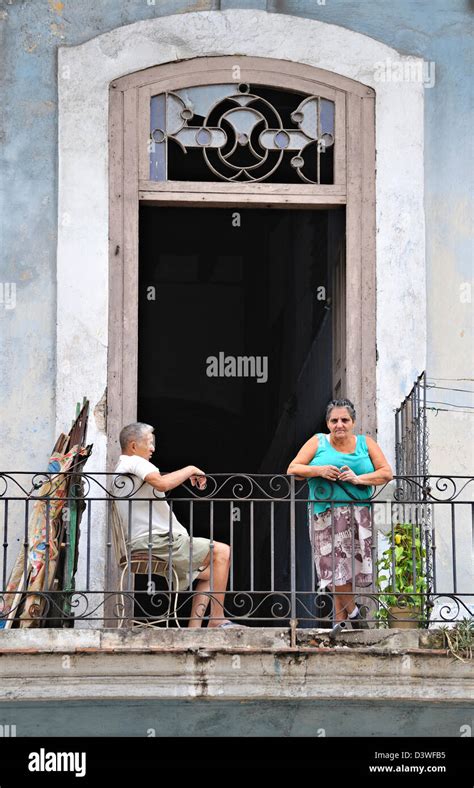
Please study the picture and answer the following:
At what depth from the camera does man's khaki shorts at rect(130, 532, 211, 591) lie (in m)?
9.93

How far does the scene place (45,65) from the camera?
1112cm

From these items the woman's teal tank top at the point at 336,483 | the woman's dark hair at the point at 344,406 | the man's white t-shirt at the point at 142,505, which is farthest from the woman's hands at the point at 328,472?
the man's white t-shirt at the point at 142,505

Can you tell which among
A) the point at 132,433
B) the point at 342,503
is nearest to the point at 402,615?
the point at 342,503

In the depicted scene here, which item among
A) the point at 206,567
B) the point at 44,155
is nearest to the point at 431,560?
the point at 206,567

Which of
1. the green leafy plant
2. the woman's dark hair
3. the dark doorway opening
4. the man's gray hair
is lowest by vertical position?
the green leafy plant

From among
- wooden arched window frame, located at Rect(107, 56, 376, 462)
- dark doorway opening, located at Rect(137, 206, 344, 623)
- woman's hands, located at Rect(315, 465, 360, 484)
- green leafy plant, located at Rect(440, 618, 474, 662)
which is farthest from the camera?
dark doorway opening, located at Rect(137, 206, 344, 623)

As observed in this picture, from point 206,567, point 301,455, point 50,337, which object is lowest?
point 206,567

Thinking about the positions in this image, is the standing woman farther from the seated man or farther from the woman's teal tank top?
the seated man

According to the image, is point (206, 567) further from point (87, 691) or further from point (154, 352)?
point (154, 352)

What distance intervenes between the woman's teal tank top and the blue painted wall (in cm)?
111

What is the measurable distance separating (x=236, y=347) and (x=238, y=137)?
7.24 meters

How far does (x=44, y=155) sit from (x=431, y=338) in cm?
276

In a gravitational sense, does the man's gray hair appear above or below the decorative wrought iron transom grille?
below

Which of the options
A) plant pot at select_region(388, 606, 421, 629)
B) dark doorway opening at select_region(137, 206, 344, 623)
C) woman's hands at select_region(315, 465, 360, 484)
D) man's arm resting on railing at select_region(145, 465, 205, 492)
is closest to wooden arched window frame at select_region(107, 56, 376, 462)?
woman's hands at select_region(315, 465, 360, 484)
